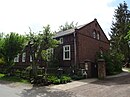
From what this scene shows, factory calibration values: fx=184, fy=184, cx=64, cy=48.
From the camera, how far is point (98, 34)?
30828 millimetres

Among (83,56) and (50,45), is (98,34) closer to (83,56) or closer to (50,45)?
(83,56)

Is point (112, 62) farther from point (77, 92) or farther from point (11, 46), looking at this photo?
point (11, 46)

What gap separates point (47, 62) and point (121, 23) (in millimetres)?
28186

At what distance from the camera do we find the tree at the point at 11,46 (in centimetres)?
2738

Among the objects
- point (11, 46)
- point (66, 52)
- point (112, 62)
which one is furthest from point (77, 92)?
point (11, 46)

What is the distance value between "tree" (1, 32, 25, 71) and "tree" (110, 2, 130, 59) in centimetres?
2519

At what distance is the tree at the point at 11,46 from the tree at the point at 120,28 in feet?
82.7

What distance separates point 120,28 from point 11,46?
1194 inches

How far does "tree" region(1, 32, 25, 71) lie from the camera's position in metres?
27.4

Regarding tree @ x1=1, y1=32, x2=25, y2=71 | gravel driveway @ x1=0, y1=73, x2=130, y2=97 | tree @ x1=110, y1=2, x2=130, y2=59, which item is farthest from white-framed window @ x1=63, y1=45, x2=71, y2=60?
tree @ x1=110, y1=2, x2=130, y2=59

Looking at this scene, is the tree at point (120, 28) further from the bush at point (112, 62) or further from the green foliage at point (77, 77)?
the green foliage at point (77, 77)

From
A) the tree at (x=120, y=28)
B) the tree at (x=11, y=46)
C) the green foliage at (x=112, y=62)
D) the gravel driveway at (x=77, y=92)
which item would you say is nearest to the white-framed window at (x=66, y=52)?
the green foliage at (x=112, y=62)

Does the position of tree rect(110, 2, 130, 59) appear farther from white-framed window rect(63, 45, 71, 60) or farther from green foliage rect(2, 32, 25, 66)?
green foliage rect(2, 32, 25, 66)

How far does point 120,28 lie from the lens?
47.4 m
